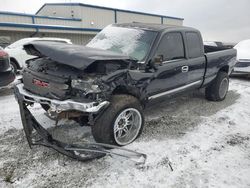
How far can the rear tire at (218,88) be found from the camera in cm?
573

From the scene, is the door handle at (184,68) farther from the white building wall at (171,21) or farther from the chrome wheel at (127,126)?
the white building wall at (171,21)

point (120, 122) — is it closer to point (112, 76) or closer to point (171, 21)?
point (112, 76)

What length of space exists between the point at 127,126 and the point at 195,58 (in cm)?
227

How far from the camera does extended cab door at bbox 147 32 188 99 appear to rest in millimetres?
3887

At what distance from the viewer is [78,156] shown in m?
2.89

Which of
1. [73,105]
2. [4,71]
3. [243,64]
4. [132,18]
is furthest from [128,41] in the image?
[132,18]

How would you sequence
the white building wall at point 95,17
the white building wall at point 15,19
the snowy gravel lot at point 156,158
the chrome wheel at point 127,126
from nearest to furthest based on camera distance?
the snowy gravel lot at point 156,158, the chrome wheel at point 127,126, the white building wall at point 15,19, the white building wall at point 95,17

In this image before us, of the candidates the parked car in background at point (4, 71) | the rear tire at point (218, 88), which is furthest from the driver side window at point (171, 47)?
the parked car in background at point (4, 71)

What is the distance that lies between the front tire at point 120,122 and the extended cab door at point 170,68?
1.76 feet

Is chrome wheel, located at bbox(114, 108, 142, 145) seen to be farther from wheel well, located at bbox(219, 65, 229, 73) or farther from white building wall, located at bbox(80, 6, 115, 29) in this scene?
white building wall, located at bbox(80, 6, 115, 29)

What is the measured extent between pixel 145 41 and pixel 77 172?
7.85 feet

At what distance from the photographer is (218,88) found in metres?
5.76

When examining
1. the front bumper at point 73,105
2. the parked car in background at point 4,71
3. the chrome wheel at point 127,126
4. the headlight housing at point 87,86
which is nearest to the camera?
the front bumper at point 73,105

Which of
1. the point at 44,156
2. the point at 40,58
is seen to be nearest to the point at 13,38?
the point at 40,58
